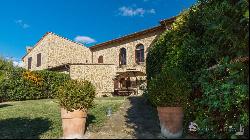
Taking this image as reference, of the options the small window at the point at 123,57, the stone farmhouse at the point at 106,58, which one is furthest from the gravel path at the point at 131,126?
the small window at the point at 123,57

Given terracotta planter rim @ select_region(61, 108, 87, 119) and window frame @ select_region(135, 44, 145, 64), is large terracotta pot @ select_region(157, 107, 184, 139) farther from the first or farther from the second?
window frame @ select_region(135, 44, 145, 64)

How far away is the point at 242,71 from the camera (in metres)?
8.09

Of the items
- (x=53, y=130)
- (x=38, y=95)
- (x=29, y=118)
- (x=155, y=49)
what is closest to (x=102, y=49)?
(x=38, y=95)

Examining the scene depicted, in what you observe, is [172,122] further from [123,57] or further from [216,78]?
[123,57]

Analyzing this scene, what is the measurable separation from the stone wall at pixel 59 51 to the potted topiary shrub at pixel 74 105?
1160 inches

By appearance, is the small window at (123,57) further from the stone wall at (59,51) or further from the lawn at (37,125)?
the lawn at (37,125)

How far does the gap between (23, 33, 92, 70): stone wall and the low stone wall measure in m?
8.04

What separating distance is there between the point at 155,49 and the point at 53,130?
291 inches

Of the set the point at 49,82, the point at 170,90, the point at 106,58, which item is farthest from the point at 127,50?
the point at 170,90

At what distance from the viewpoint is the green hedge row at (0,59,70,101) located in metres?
24.2

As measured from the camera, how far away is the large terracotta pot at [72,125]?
877 centimetres

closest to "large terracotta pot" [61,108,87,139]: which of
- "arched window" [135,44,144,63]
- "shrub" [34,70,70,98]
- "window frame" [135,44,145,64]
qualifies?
"shrub" [34,70,70,98]

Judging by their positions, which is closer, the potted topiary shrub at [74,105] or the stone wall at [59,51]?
the potted topiary shrub at [74,105]

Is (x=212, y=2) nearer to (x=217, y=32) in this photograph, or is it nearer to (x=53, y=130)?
(x=217, y=32)
